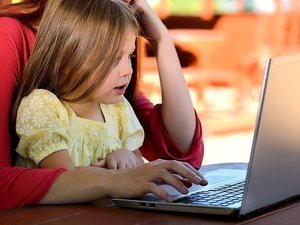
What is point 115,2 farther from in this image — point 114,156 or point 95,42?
point 114,156

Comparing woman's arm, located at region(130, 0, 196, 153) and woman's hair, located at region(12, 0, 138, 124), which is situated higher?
woman's hair, located at region(12, 0, 138, 124)

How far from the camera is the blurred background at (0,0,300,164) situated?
514cm

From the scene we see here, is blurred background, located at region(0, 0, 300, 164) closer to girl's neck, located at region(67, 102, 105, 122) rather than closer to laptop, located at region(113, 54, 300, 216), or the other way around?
girl's neck, located at region(67, 102, 105, 122)

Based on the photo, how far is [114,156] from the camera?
146cm

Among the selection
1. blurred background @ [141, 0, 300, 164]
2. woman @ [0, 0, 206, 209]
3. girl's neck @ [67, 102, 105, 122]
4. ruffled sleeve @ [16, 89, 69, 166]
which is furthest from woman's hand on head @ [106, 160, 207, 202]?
blurred background @ [141, 0, 300, 164]

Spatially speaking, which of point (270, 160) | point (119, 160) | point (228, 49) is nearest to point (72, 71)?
point (119, 160)

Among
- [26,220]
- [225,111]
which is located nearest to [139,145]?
[26,220]

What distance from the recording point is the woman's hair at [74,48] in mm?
1427

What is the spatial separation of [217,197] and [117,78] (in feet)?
1.13

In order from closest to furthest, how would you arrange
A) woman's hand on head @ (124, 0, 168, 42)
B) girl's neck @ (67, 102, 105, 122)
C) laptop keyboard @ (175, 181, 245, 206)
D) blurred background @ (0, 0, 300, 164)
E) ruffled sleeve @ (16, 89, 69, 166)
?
laptop keyboard @ (175, 181, 245, 206) < ruffled sleeve @ (16, 89, 69, 166) < girl's neck @ (67, 102, 105, 122) < woman's hand on head @ (124, 0, 168, 42) < blurred background @ (0, 0, 300, 164)

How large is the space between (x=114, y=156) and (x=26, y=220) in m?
0.38

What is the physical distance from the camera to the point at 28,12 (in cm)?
159

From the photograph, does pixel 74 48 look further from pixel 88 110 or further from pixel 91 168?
pixel 91 168

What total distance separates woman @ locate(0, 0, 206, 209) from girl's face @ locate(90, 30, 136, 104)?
0.18 meters
